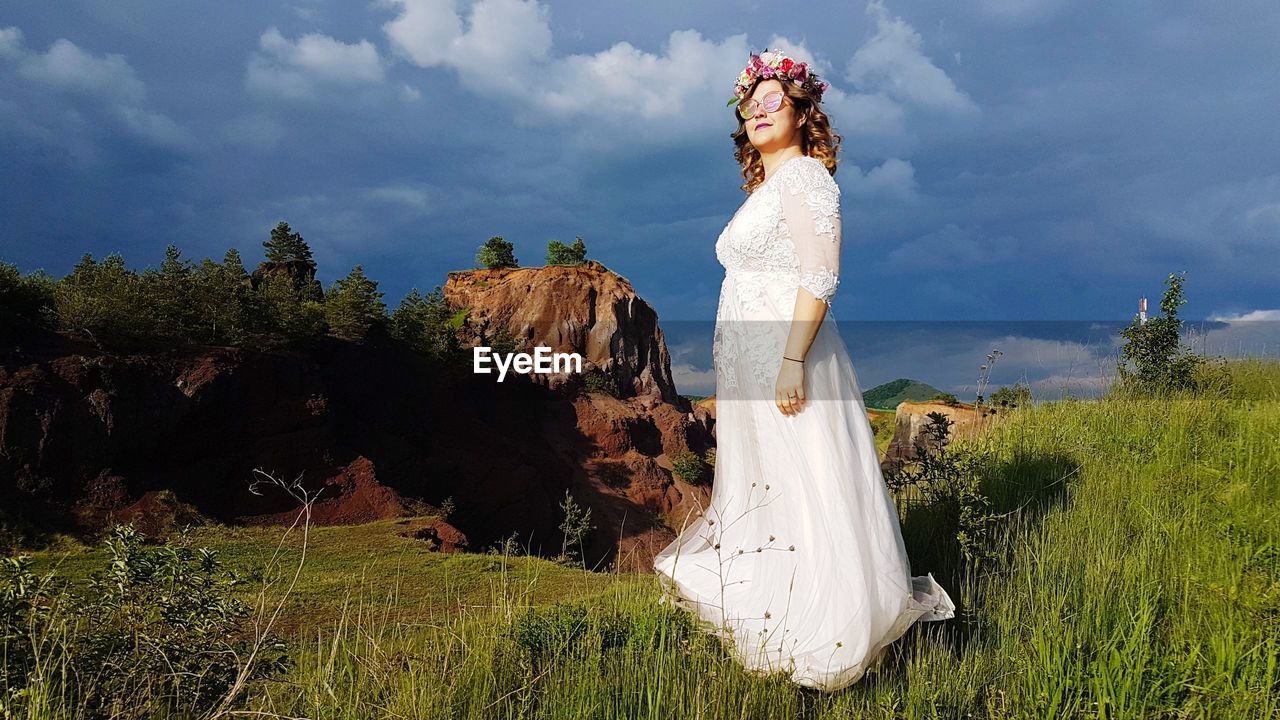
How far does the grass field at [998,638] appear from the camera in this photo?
7.22ft

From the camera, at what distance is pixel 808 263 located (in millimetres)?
2518

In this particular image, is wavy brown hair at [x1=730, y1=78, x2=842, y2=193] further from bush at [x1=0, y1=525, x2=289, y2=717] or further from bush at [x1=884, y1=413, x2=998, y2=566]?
bush at [x1=0, y1=525, x2=289, y2=717]

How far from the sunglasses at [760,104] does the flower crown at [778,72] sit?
0.17 ft

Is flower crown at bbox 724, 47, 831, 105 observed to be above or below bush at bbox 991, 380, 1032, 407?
above

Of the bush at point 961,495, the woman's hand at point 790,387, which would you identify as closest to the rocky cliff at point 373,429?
the woman's hand at point 790,387

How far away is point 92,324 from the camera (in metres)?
9.84

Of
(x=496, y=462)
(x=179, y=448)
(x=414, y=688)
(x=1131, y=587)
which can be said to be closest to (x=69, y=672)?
(x=414, y=688)

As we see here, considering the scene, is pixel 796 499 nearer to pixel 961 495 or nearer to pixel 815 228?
pixel 815 228

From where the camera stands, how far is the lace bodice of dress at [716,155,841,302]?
2.52 m

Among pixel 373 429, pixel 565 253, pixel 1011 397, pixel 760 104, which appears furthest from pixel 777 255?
pixel 565 253

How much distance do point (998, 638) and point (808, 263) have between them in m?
1.84

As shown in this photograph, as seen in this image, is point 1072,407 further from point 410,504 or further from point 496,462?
point 496,462

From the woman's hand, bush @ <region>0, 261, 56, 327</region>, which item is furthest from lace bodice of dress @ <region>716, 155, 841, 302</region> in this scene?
bush @ <region>0, 261, 56, 327</region>

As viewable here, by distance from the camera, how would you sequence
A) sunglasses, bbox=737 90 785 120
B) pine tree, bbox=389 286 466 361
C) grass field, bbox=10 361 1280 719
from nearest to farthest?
grass field, bbox=10 361 1280 719, sunglasses, bbox=737 90 785 120, pine tree, bbox=389 286 466 361
